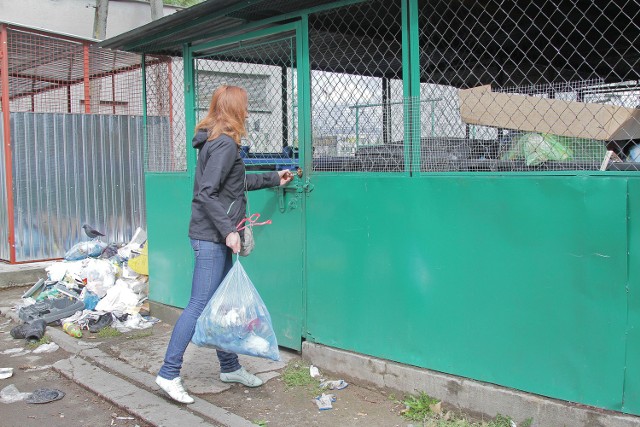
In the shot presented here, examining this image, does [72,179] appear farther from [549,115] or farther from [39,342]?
[549,115]

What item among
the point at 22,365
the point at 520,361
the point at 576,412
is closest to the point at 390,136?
the point at 520,361

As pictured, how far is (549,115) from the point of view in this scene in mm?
3357

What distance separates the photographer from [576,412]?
9.84ft

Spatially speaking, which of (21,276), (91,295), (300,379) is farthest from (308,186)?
(21,276)

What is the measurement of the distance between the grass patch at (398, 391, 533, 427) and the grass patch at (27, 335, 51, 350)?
138 inches

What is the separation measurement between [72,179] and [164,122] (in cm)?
347

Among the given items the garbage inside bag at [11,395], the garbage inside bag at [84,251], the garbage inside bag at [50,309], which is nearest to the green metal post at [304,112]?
the garbage inside bag at [11,395]

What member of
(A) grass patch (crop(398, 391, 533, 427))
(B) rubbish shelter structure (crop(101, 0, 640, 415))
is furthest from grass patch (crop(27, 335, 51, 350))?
(A) grass patch (crop(398, 391, 533, 427))

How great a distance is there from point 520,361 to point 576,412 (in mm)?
370

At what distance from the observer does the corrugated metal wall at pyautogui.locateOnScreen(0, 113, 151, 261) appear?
27.2 feet

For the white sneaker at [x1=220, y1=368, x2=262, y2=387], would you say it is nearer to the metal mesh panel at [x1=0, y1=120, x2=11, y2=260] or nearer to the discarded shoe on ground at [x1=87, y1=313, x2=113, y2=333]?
the discarded shoe on ground at [x1=87, y1=313, x2=113, y2=333]

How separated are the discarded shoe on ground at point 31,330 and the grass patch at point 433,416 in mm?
3606

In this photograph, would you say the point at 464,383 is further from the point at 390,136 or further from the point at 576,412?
the point at 390,136

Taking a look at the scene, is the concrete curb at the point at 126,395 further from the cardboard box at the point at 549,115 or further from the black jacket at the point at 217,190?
the cardboard box at the point at 549,115
